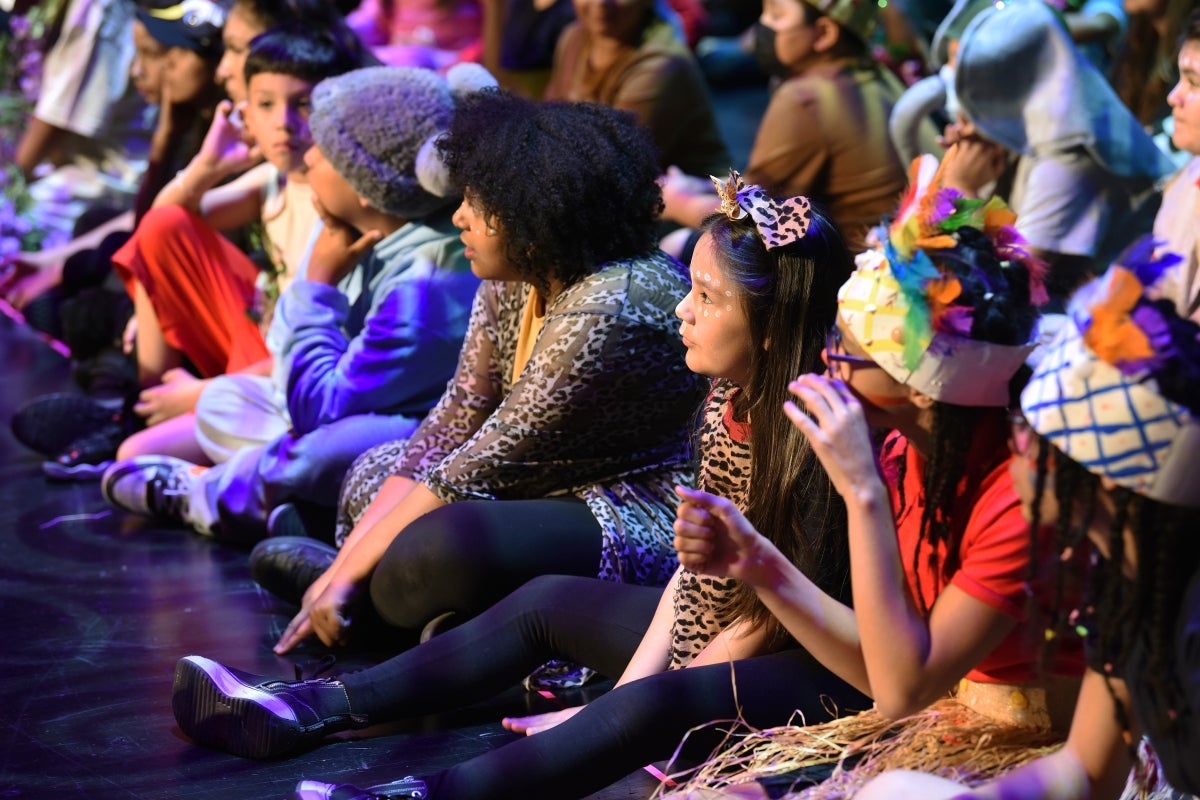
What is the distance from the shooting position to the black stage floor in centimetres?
233

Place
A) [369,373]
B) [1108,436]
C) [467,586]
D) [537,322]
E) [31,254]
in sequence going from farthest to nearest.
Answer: [31,254] → [369,373] → [537,322] → [467,586] → [1108,436]

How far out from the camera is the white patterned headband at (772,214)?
2.21 metres

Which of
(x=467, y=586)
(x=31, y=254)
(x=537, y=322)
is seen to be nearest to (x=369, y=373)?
(x=537, y=322)

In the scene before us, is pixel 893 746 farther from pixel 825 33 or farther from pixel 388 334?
pixel 825 33

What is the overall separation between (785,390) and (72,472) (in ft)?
8.34

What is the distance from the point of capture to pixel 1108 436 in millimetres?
1554

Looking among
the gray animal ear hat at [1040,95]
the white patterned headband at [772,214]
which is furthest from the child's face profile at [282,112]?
the white patterned headband at [772,214]

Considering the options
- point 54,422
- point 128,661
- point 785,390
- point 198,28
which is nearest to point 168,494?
point 54,422

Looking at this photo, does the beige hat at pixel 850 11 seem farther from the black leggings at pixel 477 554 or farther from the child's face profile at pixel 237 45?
the black leggings at pixel 477 554

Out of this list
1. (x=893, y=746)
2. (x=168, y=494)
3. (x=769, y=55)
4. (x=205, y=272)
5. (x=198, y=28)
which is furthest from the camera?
(x=769, y=55)

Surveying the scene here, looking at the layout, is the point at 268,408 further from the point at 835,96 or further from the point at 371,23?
the point at 371,23

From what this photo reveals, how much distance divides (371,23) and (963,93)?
3.09 m

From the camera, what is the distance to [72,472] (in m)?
4.12

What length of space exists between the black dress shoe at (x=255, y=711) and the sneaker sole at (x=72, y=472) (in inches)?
72.0
